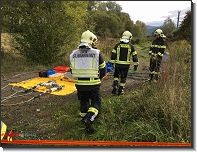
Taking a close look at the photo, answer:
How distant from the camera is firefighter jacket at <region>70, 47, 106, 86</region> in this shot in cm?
297

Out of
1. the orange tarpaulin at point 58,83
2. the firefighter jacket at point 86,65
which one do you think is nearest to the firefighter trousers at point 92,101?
the firefighter jacket at point 86,65

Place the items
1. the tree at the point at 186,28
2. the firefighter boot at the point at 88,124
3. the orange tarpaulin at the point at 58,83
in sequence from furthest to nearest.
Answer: the tree at the point at 186,28, the orange tarpaulin at the point at 58,83, the firefighter boot at the point at 88,124

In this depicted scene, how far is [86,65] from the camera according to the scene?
297 cm

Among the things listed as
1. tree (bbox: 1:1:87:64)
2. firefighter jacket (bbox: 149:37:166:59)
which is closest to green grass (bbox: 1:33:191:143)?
firefighter jacket (bbox: 149:37:166:59)

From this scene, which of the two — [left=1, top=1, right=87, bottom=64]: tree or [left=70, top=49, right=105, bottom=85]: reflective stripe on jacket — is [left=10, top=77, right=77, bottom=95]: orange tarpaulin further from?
[left=70, top=49, right=105, bottom=85]: reflective stripe on jacket

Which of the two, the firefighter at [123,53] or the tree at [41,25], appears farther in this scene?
the tree at [41,25]

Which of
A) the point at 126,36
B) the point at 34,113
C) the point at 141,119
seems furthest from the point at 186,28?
the point at 34,113

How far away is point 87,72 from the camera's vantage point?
9.77ft

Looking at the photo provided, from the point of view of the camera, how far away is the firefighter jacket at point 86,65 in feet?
9.74

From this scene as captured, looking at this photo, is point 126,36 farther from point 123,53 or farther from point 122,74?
point 122,74

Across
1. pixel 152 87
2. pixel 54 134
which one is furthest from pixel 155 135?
pixel 54 134

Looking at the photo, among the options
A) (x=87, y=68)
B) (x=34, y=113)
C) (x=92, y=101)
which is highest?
(x=87, y=68)

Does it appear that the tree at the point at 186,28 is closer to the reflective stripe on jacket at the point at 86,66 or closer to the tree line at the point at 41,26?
the tree line at the point at 41,26

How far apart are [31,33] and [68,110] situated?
20.4 ft
